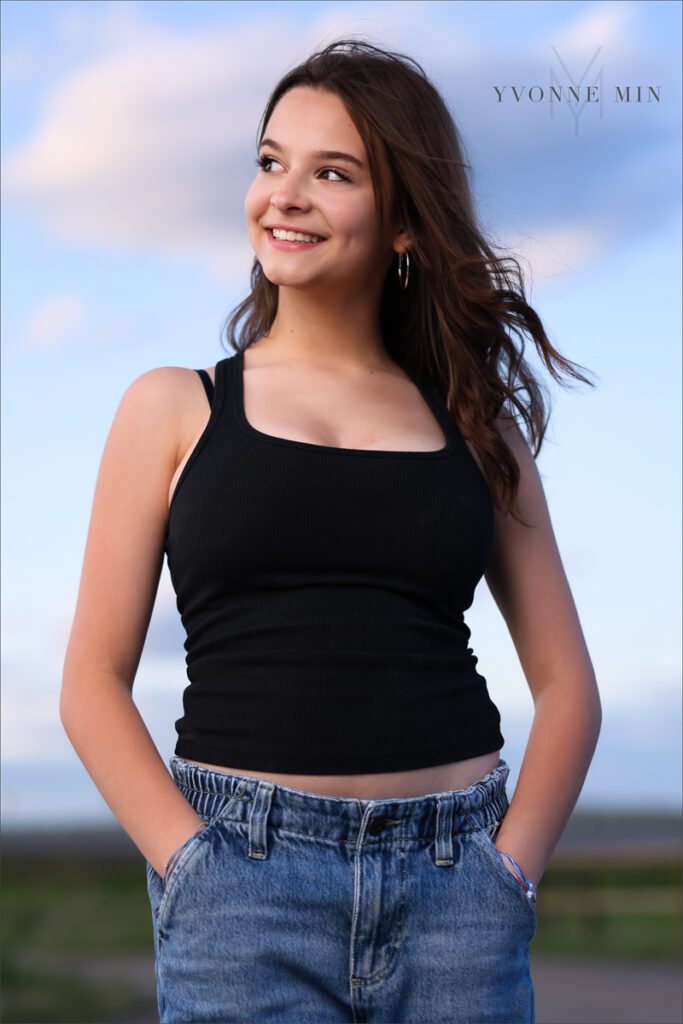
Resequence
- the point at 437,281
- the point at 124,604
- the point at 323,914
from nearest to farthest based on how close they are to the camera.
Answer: the point at 323,914, the point at 124,604, the point at 437,281

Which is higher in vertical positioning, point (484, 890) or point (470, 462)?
point (470, 462)

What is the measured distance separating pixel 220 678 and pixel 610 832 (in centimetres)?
657

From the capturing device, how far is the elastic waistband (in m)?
1.90

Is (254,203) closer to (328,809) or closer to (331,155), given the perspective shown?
(331,155)

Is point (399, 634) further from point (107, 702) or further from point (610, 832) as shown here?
point (610, 832)

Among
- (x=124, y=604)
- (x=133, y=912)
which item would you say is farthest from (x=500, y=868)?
(x=133, y=912)

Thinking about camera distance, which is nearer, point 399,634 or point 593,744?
point 399,634

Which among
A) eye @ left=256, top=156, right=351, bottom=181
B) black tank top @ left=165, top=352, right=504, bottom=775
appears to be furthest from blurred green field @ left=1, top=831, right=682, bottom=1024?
eye @ left=256, top=156, right=351, bottom=181

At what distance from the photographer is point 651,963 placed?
8.30 metres

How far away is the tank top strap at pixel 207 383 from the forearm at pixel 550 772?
857 millimetres

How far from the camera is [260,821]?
1889 mm

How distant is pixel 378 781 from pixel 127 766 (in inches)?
15.8

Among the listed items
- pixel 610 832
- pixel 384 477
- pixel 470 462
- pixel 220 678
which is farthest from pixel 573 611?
pixel 610 832

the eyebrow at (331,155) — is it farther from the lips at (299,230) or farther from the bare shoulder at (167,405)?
the bare shoulder at (167,405)
